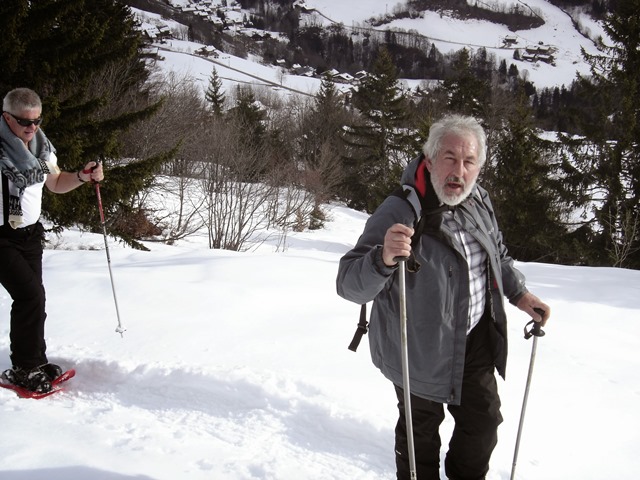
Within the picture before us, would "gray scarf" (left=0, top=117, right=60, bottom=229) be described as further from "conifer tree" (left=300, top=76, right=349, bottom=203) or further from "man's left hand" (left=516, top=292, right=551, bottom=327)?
"conifer tree" (left=300, top=76, right=349, bottom=203)

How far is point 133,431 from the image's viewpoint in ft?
9.57

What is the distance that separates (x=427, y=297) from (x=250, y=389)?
1984 mm

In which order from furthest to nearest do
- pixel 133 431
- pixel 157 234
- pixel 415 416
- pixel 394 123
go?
pixel 394 123
pixel 157 234
pixel 133 431
pixel 415 416

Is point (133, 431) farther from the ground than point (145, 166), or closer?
closer

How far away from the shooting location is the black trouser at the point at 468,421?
2133mm

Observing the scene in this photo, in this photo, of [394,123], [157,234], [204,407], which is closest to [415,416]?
[204,407]

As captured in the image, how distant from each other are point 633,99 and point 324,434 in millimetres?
19880

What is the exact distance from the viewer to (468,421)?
2162 millimetres

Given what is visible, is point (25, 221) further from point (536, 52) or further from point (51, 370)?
point (536, 52)

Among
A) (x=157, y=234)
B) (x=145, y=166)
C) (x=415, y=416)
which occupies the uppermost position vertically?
(x=145, y=166)

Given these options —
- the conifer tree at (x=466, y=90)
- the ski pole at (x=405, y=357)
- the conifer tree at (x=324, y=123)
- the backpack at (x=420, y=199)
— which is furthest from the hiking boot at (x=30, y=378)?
the conifer tree at (x=324, y=123)

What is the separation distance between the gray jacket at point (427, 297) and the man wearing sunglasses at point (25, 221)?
8.02ft

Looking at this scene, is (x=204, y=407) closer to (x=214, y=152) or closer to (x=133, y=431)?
(x=133, y=431)

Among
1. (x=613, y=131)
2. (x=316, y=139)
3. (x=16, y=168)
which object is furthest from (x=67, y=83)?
(x=316, y=139)
